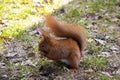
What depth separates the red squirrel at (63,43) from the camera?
305cm

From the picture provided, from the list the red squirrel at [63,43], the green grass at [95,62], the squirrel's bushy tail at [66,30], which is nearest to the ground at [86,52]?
the green grass at [95,62]

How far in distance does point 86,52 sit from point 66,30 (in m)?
0.63

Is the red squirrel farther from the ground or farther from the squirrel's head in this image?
the ground

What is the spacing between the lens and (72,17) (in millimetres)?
4832

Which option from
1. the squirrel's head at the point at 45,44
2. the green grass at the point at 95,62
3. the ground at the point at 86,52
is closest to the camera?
the squirrel's head at the point at 45,44

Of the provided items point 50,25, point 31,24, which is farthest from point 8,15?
point 50,25

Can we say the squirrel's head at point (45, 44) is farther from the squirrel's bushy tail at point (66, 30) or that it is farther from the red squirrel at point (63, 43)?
the squirrel's bushy tail at point (66, 30)

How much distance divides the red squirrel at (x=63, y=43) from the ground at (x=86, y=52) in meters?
0.16

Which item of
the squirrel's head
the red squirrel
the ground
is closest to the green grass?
the ground

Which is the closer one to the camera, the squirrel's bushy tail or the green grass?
the squirrel's bushy tail

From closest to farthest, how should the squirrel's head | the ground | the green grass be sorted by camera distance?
the squirrel's head < the ground < the green grass

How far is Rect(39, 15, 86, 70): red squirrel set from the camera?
10.0ft

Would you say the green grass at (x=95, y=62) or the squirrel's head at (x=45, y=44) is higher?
the squirrel's head at (x=45, y=44)

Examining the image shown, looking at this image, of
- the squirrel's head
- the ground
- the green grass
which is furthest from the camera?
the green grass
